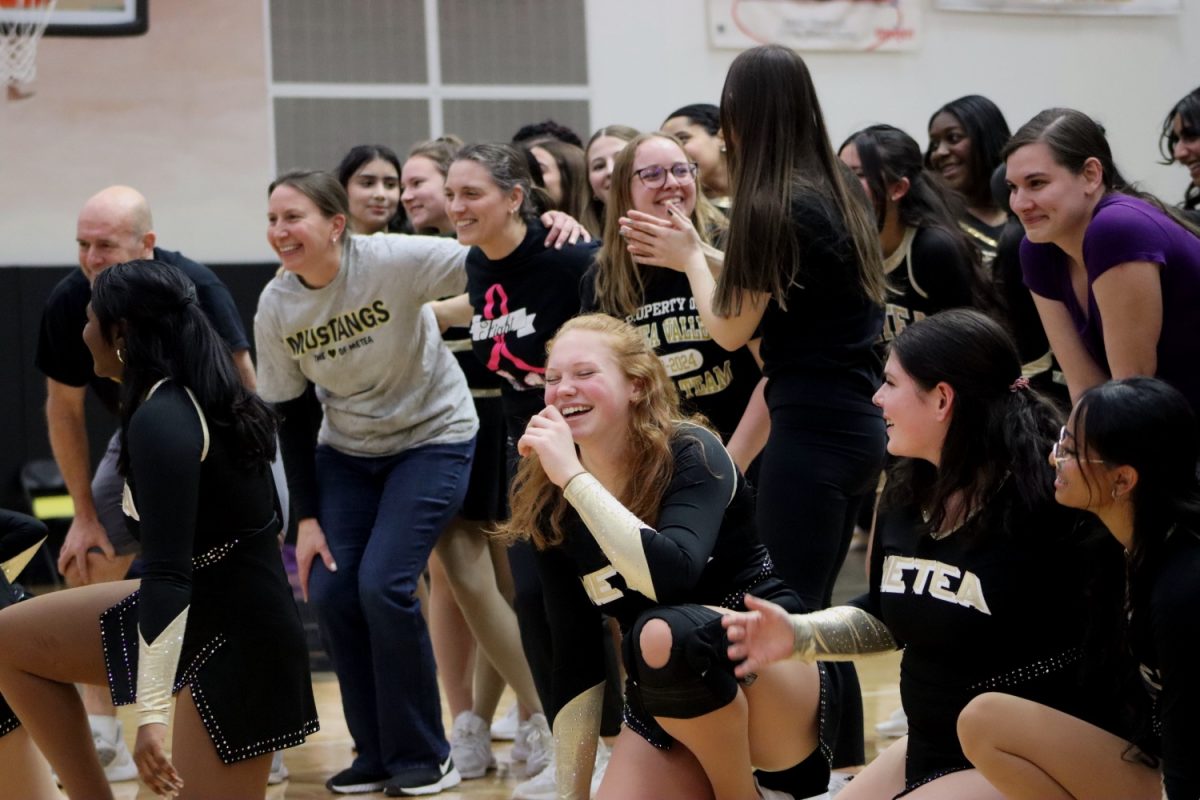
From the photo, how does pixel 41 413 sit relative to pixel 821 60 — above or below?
below

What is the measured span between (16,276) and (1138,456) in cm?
709

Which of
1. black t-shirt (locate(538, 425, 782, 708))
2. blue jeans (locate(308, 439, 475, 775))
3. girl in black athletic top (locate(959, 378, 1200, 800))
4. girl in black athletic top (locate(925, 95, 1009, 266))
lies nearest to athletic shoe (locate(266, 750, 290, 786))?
blue jeans (locate(308, 439, 475, 775))

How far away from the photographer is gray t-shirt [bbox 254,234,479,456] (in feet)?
12.9

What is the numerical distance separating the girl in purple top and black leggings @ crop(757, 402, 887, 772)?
458 mm

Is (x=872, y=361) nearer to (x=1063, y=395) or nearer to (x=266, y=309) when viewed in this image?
(x=1063, y=395)

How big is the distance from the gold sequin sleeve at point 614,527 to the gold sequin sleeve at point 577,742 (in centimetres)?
37

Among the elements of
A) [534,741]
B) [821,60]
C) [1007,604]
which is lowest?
[534,741]

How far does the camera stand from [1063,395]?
3.71 metres

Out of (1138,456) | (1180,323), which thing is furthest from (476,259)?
(1138,456)

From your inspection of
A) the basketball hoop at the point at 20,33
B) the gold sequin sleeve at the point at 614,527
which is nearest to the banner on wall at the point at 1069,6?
the basketball hoop at the point at 20,33

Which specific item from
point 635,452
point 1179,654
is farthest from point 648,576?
point 1179,654

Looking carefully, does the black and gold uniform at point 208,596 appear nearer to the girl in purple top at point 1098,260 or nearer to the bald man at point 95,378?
the bald man at point 95,378

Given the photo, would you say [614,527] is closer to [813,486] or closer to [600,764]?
[813,486]

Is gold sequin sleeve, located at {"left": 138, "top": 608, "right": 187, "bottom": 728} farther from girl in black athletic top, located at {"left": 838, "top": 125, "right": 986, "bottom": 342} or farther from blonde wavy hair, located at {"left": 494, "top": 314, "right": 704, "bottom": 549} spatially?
girl in black athletic top, located at {"left": 838, "top": 125, "right": 986, "bottom": 342}
